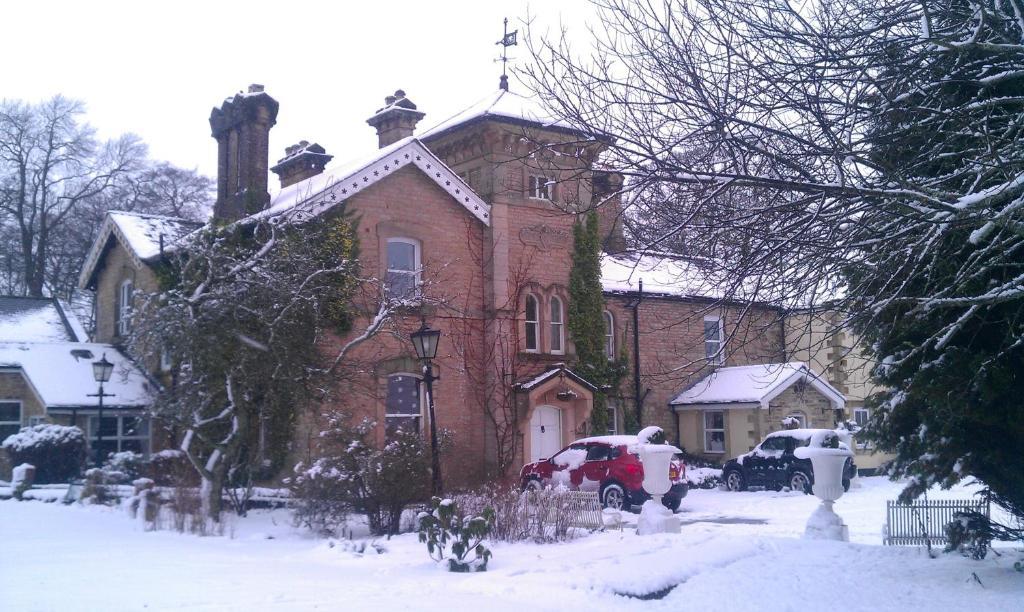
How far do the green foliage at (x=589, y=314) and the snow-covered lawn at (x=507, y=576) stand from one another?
42.5 feet

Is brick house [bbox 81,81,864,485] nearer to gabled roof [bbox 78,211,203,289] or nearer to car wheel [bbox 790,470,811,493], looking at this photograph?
gabled roof [bbox 78,211,203,289]

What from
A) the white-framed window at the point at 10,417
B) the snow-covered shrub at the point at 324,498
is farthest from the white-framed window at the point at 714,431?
the white-framed window at the point at 10,417

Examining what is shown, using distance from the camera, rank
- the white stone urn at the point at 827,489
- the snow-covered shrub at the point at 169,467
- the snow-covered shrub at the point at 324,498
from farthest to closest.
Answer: the snow-covered shrub at the point at 169,467 < the snow-covered shrub at the point at 324,498 < the white stone urn at the point at 827,489

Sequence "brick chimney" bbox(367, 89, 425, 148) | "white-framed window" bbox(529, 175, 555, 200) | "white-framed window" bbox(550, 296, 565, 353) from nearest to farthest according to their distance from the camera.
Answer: "white-framed window" bbox(529, 175, 555, 200), "white-framed window" bbox(550, 296, 565, 353), "brick chimney" bbox(367, 89, 425, 148)

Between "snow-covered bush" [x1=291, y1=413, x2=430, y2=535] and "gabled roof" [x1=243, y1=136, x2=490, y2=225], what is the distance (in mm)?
7086

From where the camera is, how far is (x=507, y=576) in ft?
38.2

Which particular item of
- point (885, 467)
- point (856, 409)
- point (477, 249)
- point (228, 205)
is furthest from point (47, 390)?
point (856, 409)

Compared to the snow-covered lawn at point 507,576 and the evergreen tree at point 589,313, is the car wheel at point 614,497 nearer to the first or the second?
the snow-covered lawn at point 507,576

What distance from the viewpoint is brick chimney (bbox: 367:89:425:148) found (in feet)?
94.5

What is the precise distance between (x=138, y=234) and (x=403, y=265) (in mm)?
8555

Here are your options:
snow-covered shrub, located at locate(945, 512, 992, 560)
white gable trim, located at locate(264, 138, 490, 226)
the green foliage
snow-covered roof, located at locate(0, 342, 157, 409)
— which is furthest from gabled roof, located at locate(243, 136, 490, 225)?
snow-covered shrub, located at locate(945, 512, 992, 560)

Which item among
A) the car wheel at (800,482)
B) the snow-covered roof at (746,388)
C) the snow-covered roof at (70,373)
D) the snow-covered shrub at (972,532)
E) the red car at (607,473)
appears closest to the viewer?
the snow-covered shrub at (972,532)

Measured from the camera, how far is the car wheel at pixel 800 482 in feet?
85.8

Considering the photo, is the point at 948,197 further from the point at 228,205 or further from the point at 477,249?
the point at 228,205
